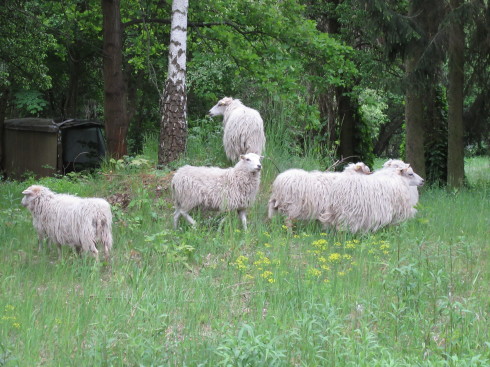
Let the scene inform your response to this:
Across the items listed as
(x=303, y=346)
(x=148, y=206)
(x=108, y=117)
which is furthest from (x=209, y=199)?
(x=108, y=117)

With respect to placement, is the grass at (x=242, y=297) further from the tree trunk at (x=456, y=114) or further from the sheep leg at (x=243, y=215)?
the tree trunk at (x=456, y=114)

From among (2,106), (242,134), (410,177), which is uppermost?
(2,106)

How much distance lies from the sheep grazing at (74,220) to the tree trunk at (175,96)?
3340 millimetres

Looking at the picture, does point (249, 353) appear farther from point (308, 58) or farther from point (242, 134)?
point (308, 58)

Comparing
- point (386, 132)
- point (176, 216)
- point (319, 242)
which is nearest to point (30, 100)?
point (176, 216)

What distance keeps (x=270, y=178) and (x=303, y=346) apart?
588 centimetres

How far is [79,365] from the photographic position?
14.5 feet

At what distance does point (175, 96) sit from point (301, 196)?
310 centimetres

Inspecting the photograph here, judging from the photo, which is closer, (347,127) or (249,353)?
Result: (249,353)

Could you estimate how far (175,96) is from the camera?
10461 millimetres

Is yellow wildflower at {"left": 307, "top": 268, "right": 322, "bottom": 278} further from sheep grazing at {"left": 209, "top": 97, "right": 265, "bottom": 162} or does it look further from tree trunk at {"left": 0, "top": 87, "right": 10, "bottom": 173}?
tree trunk at {"left": 0, "top": 87, "right": 10, "bottom": 173}

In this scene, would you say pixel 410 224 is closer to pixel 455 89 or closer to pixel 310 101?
pixel 455 89

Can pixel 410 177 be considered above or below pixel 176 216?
above

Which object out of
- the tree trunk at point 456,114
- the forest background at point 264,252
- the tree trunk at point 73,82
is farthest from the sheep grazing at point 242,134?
the tree trunk at point 73,82
